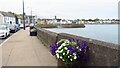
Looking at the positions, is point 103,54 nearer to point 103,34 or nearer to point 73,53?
point 73,53

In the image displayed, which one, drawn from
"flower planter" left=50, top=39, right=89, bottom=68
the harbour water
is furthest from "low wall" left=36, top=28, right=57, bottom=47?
"flower planter" left=50, top=39, right=89, bottom=68

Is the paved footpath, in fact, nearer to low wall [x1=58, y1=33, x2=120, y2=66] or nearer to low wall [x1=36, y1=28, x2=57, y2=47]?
low wall [x1=36, y1=28, x2=57, y2=47]

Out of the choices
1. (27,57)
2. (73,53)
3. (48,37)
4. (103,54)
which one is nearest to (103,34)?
(48,37)

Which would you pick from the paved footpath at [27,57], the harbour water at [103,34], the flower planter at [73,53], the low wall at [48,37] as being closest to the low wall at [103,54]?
the flower planter at [73,53]

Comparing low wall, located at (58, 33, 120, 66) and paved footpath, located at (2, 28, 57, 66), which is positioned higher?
low wall, located at (58, 33, 120, 66)

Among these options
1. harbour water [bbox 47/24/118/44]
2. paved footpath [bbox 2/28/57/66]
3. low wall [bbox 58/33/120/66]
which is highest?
low wall [bbox 58/33/120/66]

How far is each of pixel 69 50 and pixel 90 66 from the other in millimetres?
704

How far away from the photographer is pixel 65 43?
6484 mm

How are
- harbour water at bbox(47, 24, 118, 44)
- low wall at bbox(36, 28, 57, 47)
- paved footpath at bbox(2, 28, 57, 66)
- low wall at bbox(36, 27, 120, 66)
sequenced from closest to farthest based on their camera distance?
low wall at bbox(36, 27, 120, 66) < paved footpath at bbox(2, 28, 57, 66) < low wall at bbox(36, 28, 57, 47) < harbour water at bbox(47, 24, 118, 44)

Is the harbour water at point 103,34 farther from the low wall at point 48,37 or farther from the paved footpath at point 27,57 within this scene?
the paved footpath at point 27,57

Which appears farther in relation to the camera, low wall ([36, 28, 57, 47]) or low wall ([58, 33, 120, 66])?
low wall ([36, 28, 57, 47])

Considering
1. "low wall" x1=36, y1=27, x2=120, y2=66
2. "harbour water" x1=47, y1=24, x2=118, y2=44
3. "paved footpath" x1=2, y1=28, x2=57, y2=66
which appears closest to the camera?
"low wall" x1=36, y1=27, x2=120, y2=66

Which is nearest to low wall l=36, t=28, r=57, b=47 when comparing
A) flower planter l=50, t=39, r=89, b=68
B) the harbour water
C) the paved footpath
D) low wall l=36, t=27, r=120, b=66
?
the paved footpath

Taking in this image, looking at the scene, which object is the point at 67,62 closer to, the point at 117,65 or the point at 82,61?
the point at 82,61
